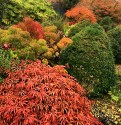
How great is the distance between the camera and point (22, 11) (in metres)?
13.5

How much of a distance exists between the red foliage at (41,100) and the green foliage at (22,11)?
23.5ft

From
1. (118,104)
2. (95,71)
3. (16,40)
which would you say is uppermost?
(16,40)

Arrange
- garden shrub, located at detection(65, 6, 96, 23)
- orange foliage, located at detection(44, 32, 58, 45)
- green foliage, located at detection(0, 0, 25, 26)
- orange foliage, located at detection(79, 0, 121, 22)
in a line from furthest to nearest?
orange foliage, located at detection(79, 0, 121, 22)
garden shrub, located at detection(65, 6, 96, 23)
green foliage, located at detection(0, 0, 25, 26)
orange foliage, located at detection(44, 32, 58, 45)

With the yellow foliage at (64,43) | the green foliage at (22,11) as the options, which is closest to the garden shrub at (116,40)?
the green foliage at (22,11)

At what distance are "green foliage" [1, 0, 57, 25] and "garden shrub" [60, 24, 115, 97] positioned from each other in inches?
186

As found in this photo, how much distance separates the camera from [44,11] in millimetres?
15258

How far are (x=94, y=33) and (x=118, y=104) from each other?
2.04 m

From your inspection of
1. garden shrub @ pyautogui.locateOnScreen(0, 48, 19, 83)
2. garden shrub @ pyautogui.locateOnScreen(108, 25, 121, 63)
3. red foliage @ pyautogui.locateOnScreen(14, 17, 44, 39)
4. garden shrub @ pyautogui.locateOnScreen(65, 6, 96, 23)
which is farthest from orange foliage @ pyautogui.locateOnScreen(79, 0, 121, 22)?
garden shrub @ pyautogui.locateOnScreen(0, 48, 19, 83)

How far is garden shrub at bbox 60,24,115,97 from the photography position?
8.33m

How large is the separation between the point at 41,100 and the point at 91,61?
11.2 ft

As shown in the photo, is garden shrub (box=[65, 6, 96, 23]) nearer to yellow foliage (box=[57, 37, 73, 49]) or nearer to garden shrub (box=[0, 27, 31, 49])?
yellow foliage (box=[57, 37, 73, 49])

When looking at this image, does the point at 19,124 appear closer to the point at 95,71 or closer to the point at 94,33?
the point at 95,71

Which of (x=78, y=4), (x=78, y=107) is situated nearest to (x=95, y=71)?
(x=78, y=107)

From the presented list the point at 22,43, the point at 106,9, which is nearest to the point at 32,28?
the point at 22,43
